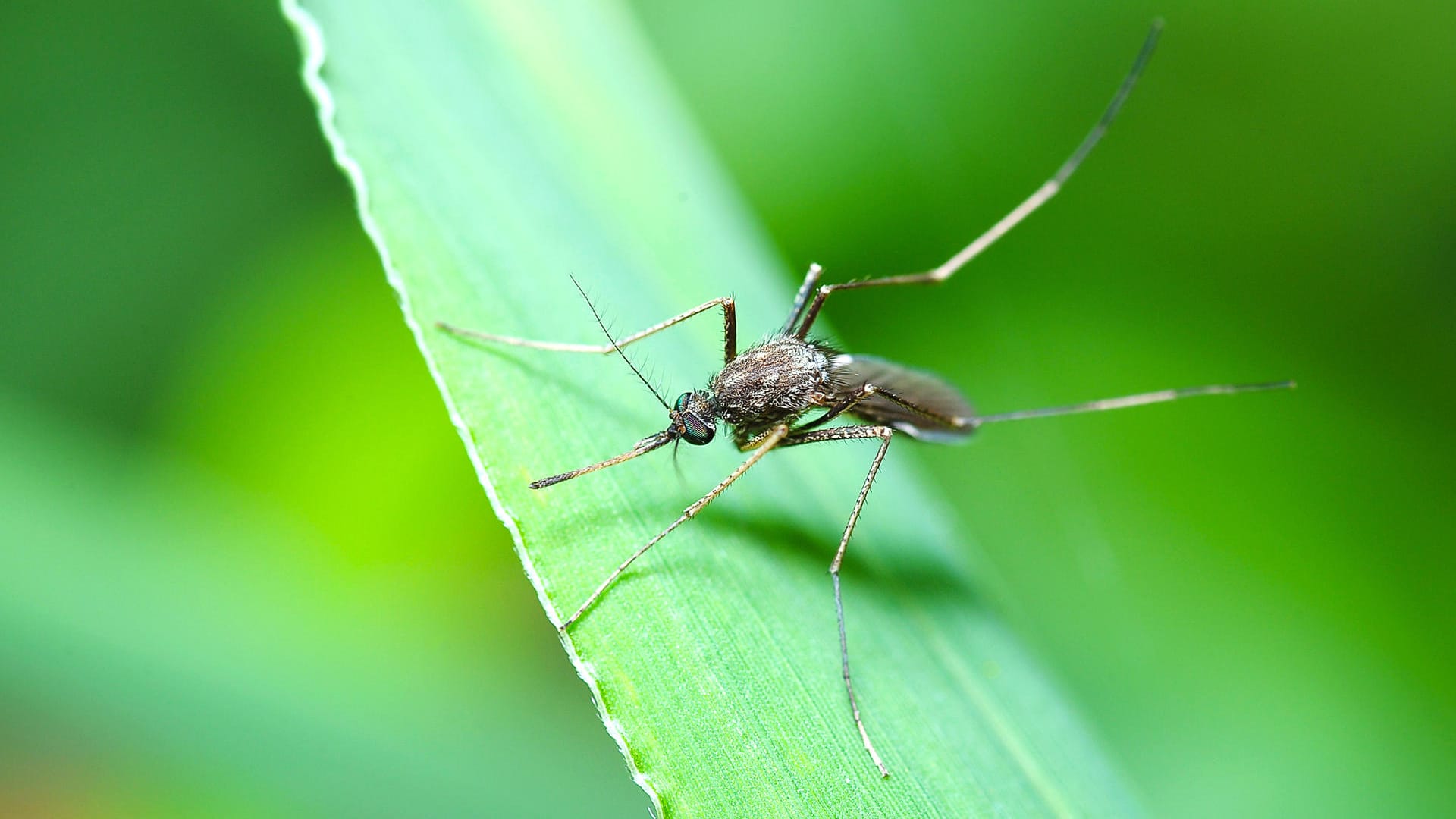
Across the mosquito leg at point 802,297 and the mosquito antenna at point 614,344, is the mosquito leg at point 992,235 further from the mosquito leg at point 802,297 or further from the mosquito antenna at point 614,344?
the mosquito antenna at point 614,344

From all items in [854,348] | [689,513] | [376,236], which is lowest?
[854,348]

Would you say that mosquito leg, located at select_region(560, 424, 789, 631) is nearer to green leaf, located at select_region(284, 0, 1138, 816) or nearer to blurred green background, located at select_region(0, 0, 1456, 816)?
green leaf, located at select_region(284, 0, 1138, 816)

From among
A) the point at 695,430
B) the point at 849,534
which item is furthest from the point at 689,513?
the point at 849,534

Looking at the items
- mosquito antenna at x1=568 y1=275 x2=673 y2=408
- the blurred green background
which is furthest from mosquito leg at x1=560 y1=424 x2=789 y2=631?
the blurred green background

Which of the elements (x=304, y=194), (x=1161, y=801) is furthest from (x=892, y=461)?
(x=304, y=194)

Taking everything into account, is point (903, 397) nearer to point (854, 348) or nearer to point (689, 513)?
point (854, 348)

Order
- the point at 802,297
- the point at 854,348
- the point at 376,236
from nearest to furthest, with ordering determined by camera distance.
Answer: the point at 376,236
the point at 802,297
the point at 854,348

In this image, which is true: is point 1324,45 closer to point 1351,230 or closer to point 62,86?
point 1351,230
